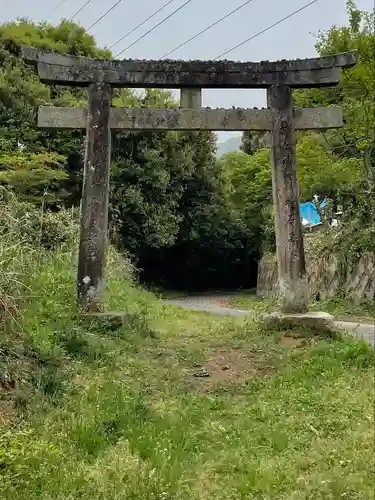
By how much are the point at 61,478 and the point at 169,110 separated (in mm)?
5843

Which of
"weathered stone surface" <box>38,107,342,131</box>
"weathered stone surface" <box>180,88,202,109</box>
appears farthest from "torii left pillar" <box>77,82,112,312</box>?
"weathered stone surface" <box>180,88,202,109</box>

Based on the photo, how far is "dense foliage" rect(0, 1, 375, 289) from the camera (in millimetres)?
15656

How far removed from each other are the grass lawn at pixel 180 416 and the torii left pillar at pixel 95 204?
52cm

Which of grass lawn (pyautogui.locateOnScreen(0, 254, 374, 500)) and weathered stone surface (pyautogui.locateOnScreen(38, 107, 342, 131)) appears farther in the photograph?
weathered stone surface (pyautogui.locateOnScreen(38, 107, 342, 131))

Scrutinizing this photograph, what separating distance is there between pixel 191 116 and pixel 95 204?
6.12ft

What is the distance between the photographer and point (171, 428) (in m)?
4.59

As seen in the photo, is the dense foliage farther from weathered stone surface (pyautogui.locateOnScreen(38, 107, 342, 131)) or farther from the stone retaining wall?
weathered stone surface (pyautogui.locateOnScreen(38, 107, 342, 131))

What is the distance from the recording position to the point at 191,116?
27.1 ft

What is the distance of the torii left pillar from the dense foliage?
4245mm

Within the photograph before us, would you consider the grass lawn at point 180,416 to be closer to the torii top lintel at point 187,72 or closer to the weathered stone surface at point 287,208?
the weathered stone surface at point 287,208

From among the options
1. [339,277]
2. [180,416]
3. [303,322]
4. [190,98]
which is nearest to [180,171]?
[339,277]

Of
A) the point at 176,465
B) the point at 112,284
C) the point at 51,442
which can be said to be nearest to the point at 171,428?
the point at 176,465

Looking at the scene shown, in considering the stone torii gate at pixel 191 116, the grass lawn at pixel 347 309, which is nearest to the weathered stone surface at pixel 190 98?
the stone torii gate at pixel 191 116

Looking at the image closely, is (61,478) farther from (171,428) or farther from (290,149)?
(290,149)
